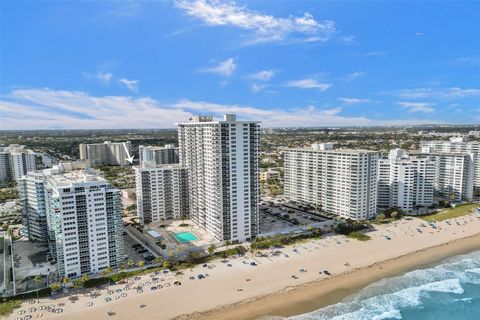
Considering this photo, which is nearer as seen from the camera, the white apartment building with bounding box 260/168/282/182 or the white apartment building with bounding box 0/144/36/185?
the white apartment building with bounding box 260/168/282/182

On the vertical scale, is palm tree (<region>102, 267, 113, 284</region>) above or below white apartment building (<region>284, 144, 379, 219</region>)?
below

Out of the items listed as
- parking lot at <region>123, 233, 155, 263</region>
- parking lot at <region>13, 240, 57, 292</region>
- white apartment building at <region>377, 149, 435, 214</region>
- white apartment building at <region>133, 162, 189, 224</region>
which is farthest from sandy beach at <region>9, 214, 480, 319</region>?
white apartment building at <region>133, 162, 189, 224</region>

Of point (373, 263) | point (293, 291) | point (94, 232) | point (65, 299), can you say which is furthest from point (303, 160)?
point (65, 299)

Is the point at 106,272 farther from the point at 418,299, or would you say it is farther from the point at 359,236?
the point at 359,236

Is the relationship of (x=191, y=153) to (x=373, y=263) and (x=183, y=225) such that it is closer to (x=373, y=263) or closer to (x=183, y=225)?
(x=183, y=225)

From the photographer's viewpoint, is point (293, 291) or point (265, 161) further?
point (265, 161)

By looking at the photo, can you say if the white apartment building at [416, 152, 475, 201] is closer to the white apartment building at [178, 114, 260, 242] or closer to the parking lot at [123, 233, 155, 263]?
the white apartment building at [178, 114, 260, 242]
